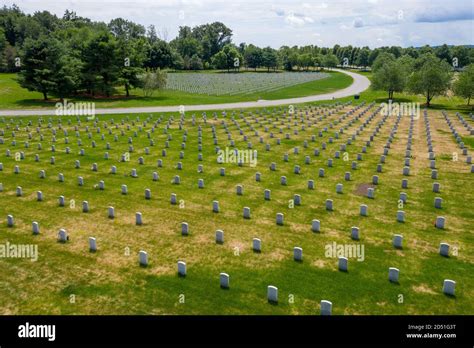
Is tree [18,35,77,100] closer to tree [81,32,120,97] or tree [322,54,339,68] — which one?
tree [81,32,120,97]

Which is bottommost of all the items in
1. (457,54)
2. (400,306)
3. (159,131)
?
(400,306)

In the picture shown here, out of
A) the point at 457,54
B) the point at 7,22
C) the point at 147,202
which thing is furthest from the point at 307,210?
the point at 457,54

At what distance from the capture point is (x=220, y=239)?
16.6 m

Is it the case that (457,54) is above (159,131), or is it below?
above

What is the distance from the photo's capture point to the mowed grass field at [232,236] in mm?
12617

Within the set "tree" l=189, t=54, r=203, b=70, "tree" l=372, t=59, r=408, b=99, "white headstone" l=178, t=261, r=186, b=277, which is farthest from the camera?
"tree" l=189, t=54, r=203, b=70

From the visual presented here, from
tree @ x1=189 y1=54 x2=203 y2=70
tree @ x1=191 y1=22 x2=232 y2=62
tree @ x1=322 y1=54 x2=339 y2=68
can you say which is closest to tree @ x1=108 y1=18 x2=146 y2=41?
tree @ x1=191 y1=22 x2=232 y2=62

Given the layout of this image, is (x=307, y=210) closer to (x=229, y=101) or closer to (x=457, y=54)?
(x=229, y=101)

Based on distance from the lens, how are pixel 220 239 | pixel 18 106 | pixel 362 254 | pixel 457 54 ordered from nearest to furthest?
pixel 362 254 < pixel 220 239 < pixel 18 106 < pixel 457 54

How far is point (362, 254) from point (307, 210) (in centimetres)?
506

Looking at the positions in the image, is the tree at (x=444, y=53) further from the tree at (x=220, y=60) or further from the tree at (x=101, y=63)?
the tree at (x=101, y=63)

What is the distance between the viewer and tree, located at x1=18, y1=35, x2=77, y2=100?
5931 centimetres

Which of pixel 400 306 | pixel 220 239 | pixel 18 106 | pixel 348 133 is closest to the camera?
pixel 400 306

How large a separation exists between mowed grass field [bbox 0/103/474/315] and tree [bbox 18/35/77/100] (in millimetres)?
30759
